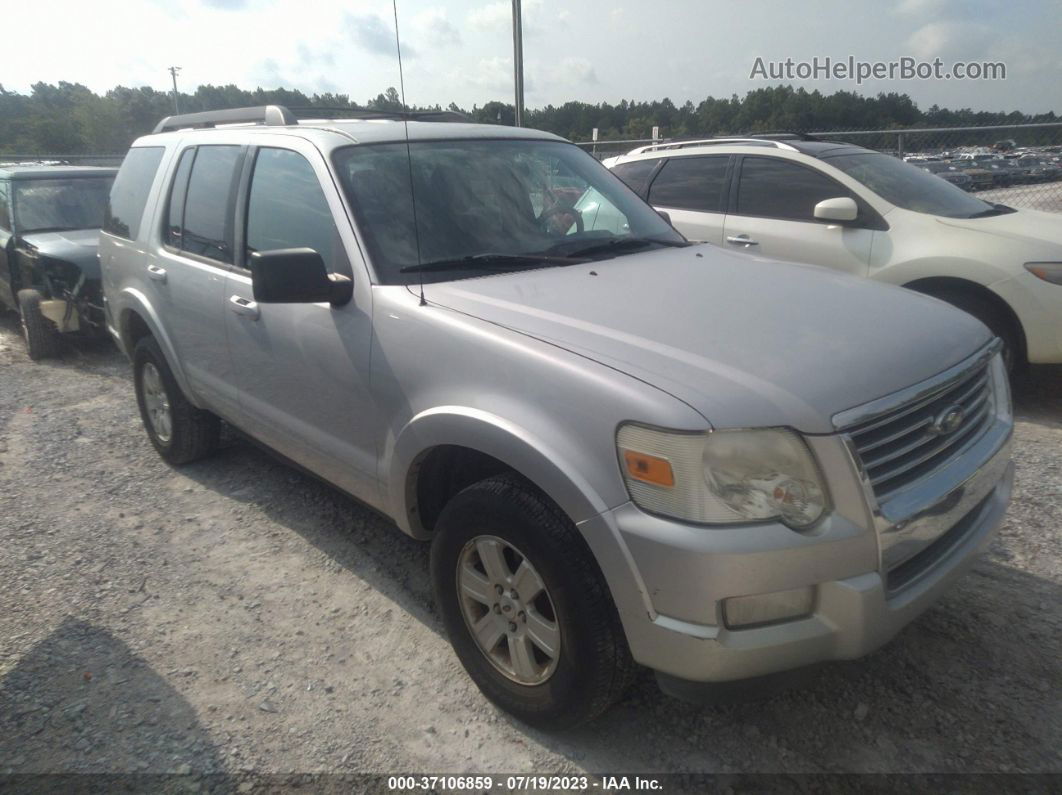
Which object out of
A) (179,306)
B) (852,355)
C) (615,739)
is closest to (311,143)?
(179,306)

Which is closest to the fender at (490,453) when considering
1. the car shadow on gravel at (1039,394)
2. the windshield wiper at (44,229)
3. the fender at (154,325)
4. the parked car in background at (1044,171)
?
the fender at (154,325)

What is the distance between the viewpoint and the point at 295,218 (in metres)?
3.34

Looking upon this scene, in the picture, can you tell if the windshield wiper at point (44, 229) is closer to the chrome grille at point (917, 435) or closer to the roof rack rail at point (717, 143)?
the roof rack rail at point (717, 143)

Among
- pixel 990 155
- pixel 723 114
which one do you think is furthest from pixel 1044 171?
pixel 723 114

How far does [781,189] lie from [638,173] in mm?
1395

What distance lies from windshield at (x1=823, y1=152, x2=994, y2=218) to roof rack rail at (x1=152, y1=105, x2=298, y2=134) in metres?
4.13

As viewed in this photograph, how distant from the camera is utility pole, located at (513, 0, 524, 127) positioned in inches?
333

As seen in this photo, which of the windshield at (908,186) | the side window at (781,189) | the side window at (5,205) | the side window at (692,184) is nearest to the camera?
the windshield at (908,186)

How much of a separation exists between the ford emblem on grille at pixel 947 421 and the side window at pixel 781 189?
395 centimetres

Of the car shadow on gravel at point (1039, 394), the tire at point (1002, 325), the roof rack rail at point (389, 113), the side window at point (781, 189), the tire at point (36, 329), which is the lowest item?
the car shadow on gravel at point (1039, 394)

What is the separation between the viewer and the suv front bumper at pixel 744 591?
1.94 meters

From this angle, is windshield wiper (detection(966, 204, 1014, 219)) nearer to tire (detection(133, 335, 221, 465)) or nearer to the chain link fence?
the chain link fence

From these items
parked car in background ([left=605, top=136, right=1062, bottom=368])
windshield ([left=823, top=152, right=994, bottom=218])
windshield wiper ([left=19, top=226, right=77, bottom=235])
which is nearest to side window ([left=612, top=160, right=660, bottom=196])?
parked car in background ([left=605, top=136, right=1062, bottom=368])

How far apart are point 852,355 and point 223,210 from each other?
9.84ft
